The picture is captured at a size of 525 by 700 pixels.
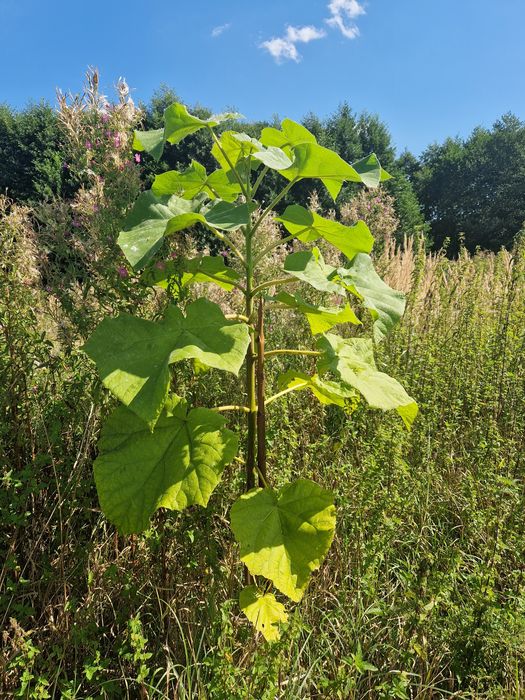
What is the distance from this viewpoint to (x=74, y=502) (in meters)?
1.50

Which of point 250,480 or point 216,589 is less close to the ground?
point 250,480

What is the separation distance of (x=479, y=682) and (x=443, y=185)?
116 feet

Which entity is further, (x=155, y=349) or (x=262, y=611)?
(x=262, y=611)

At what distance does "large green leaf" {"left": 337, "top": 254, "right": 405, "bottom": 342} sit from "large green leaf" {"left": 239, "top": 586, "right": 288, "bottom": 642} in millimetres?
747

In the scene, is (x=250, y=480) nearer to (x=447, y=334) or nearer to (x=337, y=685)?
(x=337, y=685)

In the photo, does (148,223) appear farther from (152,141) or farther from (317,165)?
(317,165)

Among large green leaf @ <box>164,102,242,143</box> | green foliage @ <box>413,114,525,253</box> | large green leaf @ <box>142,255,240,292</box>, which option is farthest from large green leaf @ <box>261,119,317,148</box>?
green foliage @ <box>413,114,525,253</box>

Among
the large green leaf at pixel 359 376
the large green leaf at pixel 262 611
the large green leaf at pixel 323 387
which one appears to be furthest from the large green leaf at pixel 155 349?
the large green leaf at pixel 262 611

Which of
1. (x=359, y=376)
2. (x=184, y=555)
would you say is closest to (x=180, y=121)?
(x=359, y=376)

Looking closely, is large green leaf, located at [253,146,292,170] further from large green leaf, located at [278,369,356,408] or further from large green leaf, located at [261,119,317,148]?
large green leaf, located at [278,369,356,408]

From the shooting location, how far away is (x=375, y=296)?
125 centimetres

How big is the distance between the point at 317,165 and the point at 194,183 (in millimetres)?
419

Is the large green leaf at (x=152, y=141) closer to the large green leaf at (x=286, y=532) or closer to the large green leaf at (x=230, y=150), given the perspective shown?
the large green leaf at (x=230, y=150)

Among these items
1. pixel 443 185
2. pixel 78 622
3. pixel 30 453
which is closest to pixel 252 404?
pixel 78 622
